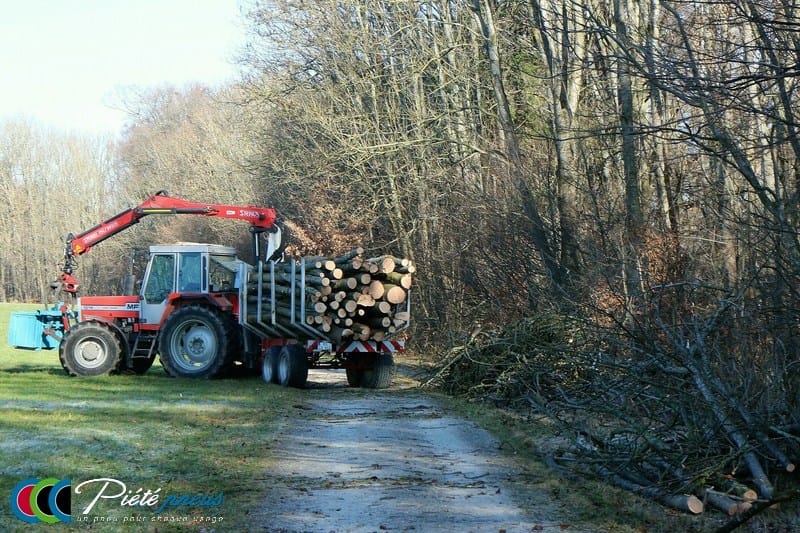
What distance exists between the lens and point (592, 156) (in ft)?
64.3

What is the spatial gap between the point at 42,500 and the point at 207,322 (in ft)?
38.5

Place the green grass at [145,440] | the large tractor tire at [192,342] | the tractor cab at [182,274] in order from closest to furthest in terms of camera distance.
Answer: the green grass at [145,440] → the large tractor tire at [192,342] → the tractor cab at [182,274]

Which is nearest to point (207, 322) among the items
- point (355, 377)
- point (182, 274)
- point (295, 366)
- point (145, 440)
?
point (182, 274)

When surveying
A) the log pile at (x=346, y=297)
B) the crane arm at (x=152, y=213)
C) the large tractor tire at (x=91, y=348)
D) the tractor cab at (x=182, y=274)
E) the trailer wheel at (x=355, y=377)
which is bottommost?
the trailer wheel at (x=355, y=377)

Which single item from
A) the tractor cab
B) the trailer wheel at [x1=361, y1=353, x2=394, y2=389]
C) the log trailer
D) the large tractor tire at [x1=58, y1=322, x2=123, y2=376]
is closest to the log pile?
the log trailer

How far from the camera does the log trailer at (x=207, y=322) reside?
1798 cm

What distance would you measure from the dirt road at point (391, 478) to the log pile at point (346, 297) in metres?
3.30

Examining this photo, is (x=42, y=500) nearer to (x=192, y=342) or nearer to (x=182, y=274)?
(x=192, y=342)

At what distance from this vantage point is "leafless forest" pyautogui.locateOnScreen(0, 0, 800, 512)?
856 cm

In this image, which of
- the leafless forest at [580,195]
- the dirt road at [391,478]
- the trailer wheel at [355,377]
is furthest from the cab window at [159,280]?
the dirt road at [391,478]

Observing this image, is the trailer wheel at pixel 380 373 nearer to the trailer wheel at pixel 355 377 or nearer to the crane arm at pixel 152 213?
the trailer wheel at pixel 355 377

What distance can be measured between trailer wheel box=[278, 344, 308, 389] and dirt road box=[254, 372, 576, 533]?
336cm

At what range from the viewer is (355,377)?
19.2 metres

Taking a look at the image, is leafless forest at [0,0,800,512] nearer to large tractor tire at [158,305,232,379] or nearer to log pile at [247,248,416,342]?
log pile at [247,248,416,342]
